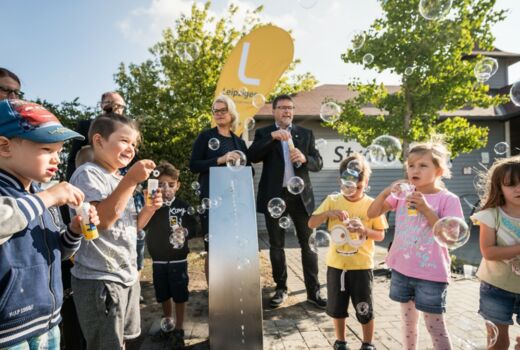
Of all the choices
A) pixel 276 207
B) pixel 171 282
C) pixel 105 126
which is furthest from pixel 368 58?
pixel 105 126

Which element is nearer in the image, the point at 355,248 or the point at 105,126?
the point at 105,126

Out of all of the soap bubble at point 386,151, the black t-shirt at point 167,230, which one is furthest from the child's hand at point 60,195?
the soap bubble at point 386,151

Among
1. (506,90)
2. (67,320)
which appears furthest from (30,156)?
(506,90)

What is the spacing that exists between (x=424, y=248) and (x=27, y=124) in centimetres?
266

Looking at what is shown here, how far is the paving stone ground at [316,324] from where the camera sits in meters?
3.11

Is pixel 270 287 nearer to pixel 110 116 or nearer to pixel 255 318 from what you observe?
pixel 255 318

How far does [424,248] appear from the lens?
8.21ft

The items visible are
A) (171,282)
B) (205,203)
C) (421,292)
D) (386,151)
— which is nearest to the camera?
(421,292)

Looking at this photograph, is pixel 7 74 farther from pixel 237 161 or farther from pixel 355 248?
pixel 355 248

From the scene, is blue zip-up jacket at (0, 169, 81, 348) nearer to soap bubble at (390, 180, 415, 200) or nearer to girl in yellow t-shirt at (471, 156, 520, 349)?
soap bubble at (390, 180, 415, 200)

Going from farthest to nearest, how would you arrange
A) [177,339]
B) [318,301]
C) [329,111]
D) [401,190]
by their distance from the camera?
[329,111], [318,301], [177,339], [401,190]

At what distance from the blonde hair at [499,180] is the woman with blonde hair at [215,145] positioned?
2.46m

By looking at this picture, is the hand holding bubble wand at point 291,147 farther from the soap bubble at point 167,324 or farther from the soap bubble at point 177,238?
the soap bubble at point 167,324

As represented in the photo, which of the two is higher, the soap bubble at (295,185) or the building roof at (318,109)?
the building roof at (318,109)
